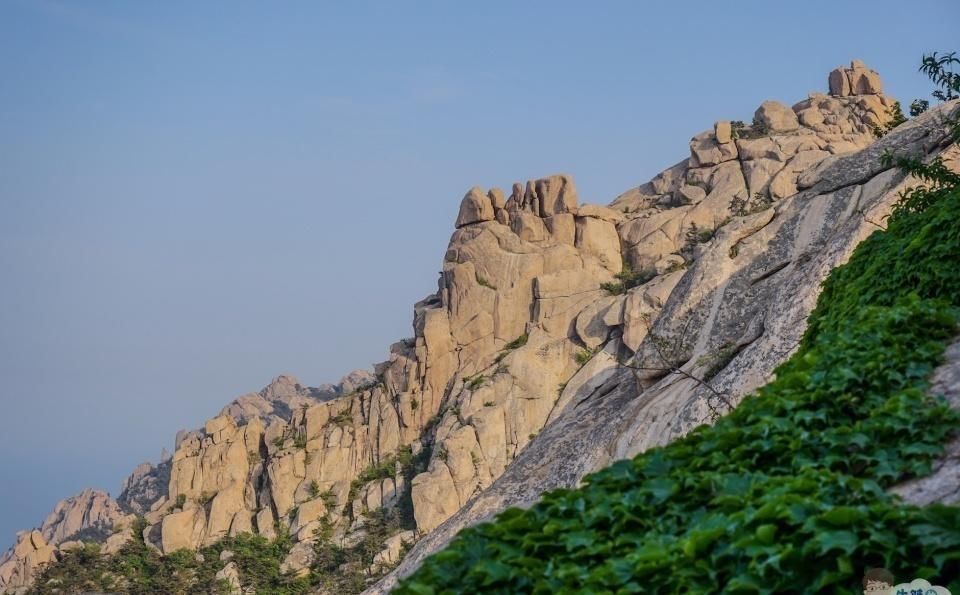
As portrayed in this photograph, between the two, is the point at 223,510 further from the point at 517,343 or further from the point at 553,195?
the point at 553,195

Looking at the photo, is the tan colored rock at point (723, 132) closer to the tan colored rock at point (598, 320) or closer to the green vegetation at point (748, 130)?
the green vegetation at point (748, 130)

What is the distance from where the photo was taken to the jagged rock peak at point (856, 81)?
78.8m

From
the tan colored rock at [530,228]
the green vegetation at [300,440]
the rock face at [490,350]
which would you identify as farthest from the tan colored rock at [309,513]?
the tan colored rock at [530,228]

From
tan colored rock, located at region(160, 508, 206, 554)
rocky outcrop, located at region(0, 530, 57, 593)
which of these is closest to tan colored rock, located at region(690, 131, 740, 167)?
tan colored rock, located at region(160, 508, 206, 554)

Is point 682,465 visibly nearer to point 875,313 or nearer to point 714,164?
point 875,313

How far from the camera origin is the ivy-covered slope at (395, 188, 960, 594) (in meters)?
5.60

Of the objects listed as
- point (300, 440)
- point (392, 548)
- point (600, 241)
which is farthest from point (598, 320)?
point (300, 440)

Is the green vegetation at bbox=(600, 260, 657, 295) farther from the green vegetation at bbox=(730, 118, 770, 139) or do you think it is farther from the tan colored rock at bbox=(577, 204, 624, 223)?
the green vegetation at bbox=(730, 118, 770, 139)

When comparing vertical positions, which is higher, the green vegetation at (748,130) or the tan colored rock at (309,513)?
the green vegetation at (748,130)

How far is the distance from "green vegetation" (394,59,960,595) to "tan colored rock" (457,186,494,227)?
65.1 m

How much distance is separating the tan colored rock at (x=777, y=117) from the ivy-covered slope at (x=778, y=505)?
68.6 meters

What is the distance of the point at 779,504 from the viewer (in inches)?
233

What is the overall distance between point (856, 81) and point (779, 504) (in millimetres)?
78591

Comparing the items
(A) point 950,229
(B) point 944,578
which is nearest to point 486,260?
(A) point 950,229
